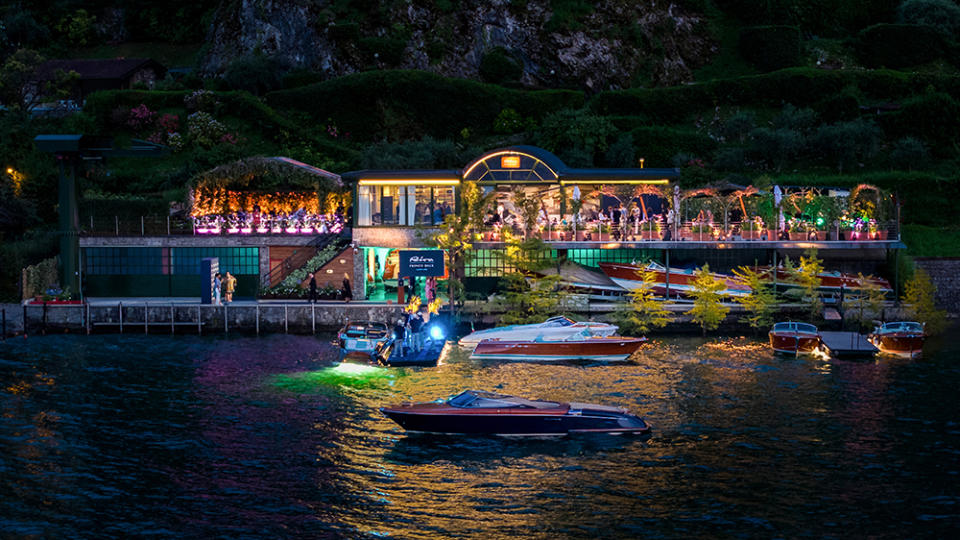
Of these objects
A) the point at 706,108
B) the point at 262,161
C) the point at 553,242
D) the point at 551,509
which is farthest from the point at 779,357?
the point at 706,108

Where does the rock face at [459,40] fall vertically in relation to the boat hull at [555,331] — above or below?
above

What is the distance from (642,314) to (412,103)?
145 ft

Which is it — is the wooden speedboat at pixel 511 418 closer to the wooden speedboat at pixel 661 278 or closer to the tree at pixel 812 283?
the wooden speedboat at pixel 661 278

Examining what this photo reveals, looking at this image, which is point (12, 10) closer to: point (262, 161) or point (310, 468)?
point (262, 161)

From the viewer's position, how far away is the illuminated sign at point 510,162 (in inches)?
2680

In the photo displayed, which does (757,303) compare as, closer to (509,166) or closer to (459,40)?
(509,166)

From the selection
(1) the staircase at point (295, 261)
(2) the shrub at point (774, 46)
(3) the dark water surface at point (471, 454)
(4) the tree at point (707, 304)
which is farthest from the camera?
(2) the shrub at point (774, 46)

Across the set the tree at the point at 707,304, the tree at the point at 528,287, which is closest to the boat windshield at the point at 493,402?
the tree at the point at 528,287

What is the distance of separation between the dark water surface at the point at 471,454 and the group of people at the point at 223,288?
10342 mm

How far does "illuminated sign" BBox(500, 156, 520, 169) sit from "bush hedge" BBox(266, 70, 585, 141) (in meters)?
29.7

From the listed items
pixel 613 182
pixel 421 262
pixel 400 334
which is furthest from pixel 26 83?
pixel 400 334

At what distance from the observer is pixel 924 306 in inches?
2378

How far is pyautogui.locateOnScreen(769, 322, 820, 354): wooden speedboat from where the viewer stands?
5444 centimetres

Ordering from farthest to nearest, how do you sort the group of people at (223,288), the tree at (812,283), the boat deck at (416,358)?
the group of people at (223,288)
the tree at (812,283)
the boat deck at (416,358)
